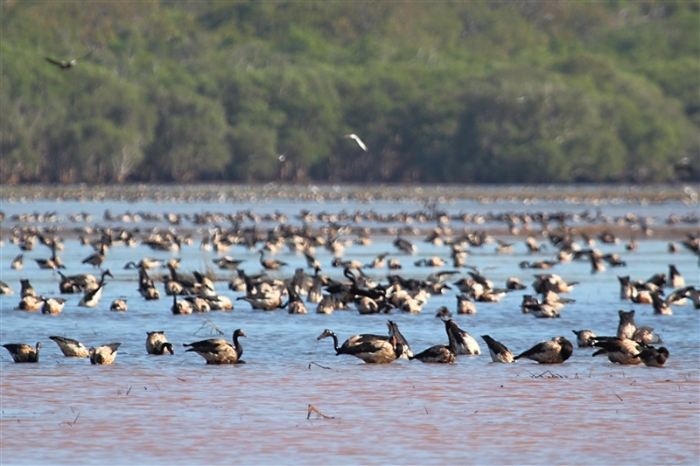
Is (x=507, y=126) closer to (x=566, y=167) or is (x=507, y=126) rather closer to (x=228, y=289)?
(x=566, y=167)

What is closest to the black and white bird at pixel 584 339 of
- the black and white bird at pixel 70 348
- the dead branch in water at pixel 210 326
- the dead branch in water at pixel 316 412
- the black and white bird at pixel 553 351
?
the black and white bird at pixel 553 351

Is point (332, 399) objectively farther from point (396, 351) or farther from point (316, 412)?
point (396, 351)

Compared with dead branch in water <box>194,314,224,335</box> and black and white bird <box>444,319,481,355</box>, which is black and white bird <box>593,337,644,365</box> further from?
dead branch in water <box>194,314,224,335</box>

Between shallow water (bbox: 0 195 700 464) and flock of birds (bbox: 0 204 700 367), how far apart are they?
23cm

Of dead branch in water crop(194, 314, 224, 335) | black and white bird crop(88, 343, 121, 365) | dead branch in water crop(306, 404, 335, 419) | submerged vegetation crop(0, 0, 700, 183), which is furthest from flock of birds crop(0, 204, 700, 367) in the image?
submerged vegetation crop(0, 0, 700, 183)

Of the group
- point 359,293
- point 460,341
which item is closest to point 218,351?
point 460,341

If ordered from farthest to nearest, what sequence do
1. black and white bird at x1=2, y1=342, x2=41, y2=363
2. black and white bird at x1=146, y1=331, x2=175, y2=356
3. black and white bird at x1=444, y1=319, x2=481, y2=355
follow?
black and white bird at x1=146, y1=331, x2=175, y2=356 < black and white bird at x1=444, y1=319, x2=481, y2=355 < black and white bird at x1=2, y1=342, x2=41, y2=363

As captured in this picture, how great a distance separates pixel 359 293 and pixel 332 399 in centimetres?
716

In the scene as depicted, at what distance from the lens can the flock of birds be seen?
48.2ft

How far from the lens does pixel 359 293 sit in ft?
64.1

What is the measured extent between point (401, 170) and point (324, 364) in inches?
3836

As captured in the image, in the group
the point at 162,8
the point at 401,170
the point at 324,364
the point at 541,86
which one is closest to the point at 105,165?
the point at 401,170

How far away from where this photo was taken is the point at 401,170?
367 feet

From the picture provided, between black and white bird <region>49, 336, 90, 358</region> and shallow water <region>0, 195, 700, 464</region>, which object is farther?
black and white bird <region>49, 336, 90, 358</region>
